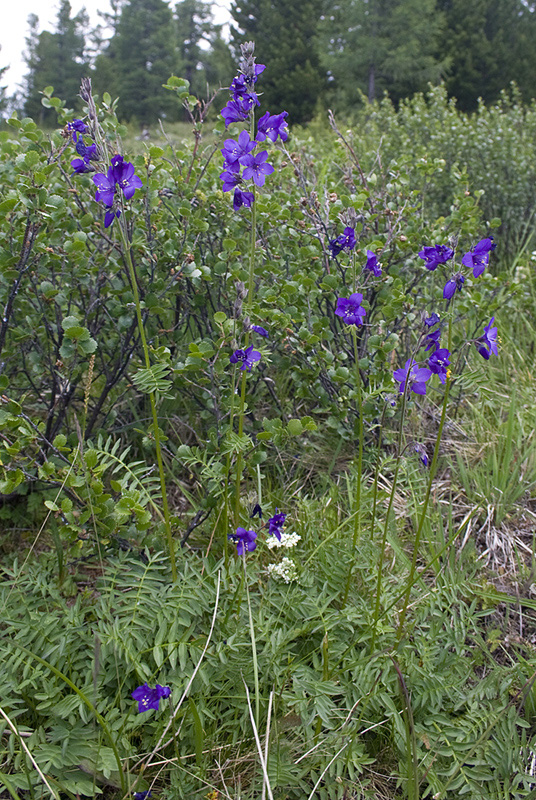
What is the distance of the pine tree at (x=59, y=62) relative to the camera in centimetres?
4247

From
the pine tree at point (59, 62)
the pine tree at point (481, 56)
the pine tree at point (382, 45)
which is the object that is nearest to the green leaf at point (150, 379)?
the pine tree at point (382, 45)

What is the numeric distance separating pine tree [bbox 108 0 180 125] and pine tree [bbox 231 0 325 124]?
10.4 m

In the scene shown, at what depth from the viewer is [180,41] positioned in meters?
43.4

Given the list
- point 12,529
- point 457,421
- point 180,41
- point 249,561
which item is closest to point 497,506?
point 457,421

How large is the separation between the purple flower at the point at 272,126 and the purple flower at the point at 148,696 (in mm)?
1532

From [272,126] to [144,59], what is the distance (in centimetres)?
4643

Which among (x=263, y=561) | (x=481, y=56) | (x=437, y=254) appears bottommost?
(x=263, y=561)

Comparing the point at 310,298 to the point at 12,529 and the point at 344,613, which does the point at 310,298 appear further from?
the point at 12,529

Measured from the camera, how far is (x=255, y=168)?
5.16 feet

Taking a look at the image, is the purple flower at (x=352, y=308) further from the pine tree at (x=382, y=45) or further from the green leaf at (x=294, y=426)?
the pine tree at (x=382, y=45)

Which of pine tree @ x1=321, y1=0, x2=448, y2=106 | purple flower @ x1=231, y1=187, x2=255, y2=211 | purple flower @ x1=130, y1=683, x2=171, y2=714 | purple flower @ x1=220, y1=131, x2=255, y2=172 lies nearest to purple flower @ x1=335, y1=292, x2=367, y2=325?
purple flower @ x1=231, y1=187, x2=255, y2=211

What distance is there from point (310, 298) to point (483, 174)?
3369 mm

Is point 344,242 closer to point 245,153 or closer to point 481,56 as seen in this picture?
point 245,153

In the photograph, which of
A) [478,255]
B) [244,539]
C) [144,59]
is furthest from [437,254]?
[144,59]
